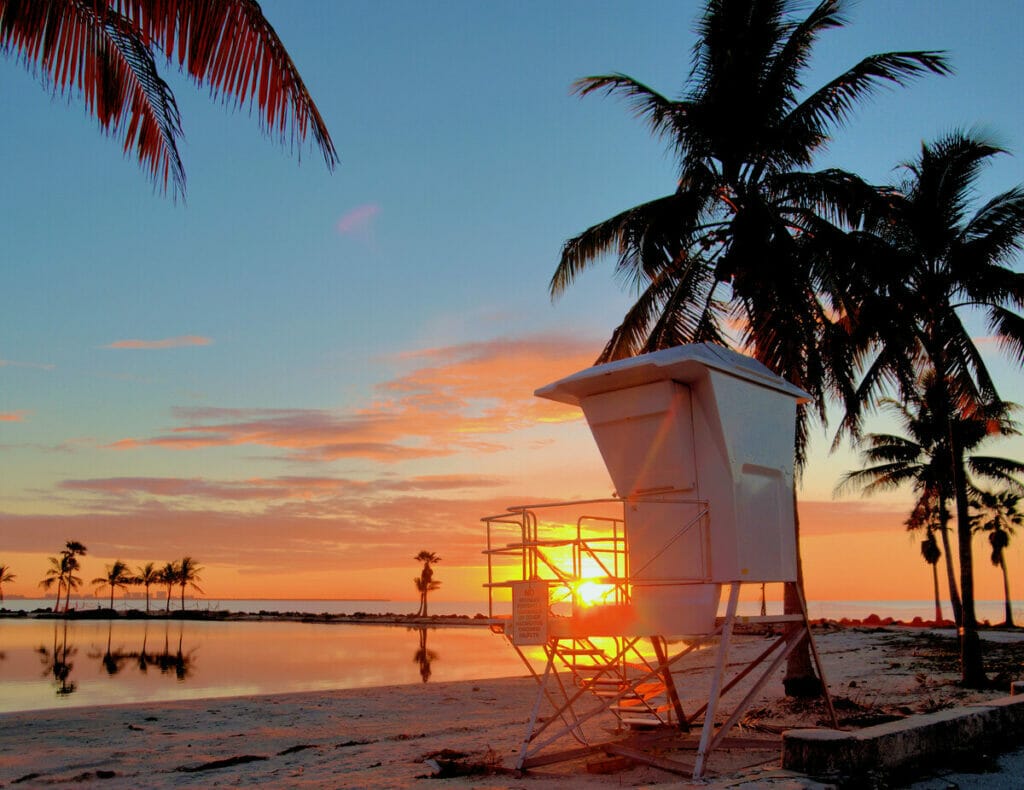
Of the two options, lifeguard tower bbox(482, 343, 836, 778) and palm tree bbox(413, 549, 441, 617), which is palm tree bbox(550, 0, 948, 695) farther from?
palm tree bbox(413, 549, 441, 617)

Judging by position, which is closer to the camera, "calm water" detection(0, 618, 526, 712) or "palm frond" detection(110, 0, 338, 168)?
"palm frond" detection(110, 0, 338, 168)

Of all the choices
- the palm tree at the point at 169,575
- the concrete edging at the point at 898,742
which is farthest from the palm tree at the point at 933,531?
the palm tree at the point at 169,575

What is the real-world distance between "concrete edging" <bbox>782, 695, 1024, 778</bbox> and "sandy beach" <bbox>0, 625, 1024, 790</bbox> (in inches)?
9.2

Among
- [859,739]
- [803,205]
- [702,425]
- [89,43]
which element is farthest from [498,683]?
[89,43]

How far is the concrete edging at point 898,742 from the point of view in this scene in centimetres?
607

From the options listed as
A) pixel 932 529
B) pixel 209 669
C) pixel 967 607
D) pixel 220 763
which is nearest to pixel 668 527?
pixel 220 763

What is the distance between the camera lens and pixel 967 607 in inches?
578

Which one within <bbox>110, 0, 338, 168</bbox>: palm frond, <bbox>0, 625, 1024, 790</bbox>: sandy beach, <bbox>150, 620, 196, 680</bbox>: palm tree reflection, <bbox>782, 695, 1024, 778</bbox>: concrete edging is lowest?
<bbox>150, 620, 196, 680</bbox>: palm tree reflection

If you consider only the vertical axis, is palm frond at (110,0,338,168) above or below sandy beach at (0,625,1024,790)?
above

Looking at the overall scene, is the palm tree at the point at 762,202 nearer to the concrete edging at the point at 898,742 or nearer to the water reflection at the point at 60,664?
the concrete edging at the point at 898,742

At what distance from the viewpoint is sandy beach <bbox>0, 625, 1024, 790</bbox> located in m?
8.72

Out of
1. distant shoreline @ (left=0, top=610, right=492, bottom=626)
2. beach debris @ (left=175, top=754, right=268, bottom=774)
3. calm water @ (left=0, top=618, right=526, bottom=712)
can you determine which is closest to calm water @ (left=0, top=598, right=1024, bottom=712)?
calm water @ (left=0, top=618, right=526, bottom=712)

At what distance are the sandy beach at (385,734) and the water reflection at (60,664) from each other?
1371cm

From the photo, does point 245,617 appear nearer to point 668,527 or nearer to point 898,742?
point 668,527
